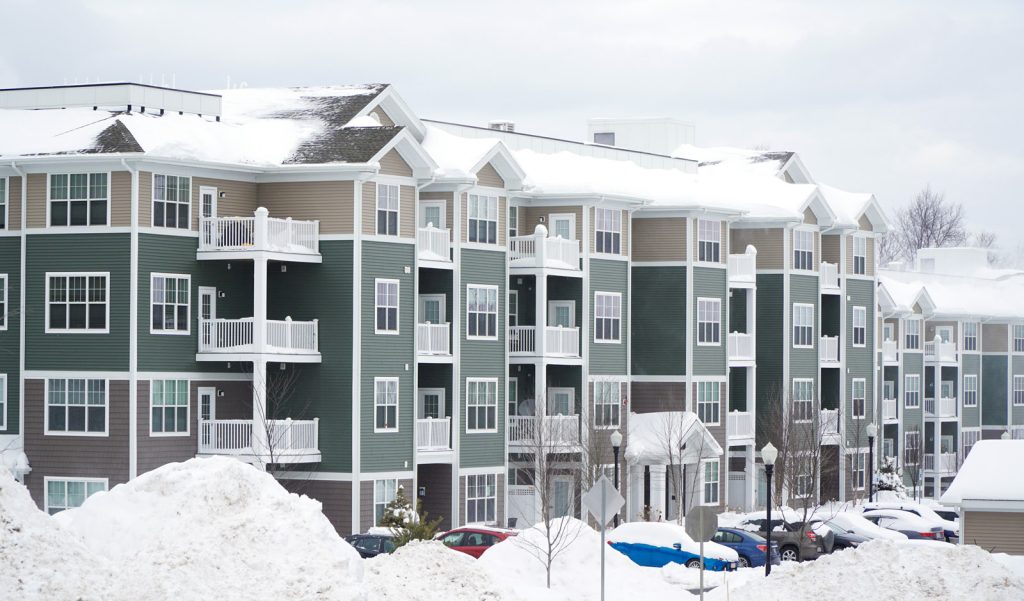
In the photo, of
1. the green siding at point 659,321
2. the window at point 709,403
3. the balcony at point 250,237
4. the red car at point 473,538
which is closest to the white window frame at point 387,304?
the balcony at point 250,237

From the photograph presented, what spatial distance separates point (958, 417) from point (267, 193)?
185 feet

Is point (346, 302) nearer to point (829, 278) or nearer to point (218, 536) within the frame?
point (218, 536)

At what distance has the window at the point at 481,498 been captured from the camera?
196ft

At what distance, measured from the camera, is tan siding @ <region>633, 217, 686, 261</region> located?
69438 millimetres

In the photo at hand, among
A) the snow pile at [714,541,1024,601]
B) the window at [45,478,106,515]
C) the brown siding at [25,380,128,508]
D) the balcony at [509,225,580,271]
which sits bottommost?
the window at [45,478,106,515]

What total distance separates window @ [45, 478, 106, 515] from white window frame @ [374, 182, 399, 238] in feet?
36.9

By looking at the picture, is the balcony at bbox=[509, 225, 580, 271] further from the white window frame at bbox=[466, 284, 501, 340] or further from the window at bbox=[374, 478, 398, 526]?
the window at bbox=[374, 478, 398, 526]

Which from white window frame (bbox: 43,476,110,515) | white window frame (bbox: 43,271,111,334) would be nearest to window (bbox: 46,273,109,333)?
white window frame (bbox: 43,271,111,334)

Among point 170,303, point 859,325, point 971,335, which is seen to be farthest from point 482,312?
point 971,335

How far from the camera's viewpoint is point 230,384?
179ft

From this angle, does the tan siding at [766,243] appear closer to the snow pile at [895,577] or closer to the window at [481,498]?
the window at [481,498]

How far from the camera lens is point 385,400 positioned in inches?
2200

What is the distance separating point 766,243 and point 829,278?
5.30 meters

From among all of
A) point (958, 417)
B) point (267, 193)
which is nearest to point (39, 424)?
point (267, 193)
